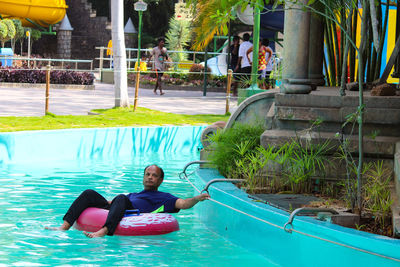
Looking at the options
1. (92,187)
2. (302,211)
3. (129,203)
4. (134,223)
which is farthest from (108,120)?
(302,211)

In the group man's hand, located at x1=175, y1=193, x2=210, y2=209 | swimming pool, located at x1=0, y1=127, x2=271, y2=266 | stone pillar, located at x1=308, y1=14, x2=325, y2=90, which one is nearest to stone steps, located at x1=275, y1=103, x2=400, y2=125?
man's hand, located at x1=175, y1=193, x2=210, y2=209

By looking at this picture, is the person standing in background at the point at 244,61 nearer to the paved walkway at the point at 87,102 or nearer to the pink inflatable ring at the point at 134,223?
the paved walkway at the point at 87,102

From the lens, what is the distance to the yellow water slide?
3020 centimetres

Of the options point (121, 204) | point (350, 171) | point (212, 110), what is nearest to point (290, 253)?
point (350, 171)

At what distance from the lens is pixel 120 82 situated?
52.2 ft

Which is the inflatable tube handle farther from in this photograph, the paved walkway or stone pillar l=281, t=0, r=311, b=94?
the paved walkway

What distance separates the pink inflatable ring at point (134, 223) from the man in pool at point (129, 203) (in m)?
0.07

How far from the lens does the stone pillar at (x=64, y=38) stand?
35.6 meters

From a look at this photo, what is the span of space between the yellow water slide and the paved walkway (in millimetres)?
8857

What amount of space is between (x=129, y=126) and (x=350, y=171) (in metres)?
7.43

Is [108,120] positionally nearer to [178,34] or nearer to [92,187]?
[92,187]

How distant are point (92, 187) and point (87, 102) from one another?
8681mm

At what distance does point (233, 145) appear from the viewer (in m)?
8.24

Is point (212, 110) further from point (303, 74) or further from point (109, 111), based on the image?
point (303, 74)
